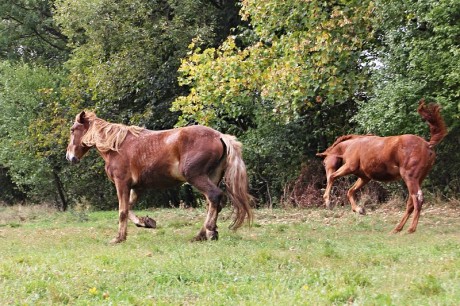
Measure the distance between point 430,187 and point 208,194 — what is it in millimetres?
10709

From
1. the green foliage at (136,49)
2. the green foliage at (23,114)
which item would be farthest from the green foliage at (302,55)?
the green foliage at (23,114)

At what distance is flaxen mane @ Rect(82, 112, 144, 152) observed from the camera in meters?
12.0

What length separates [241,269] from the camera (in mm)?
7633

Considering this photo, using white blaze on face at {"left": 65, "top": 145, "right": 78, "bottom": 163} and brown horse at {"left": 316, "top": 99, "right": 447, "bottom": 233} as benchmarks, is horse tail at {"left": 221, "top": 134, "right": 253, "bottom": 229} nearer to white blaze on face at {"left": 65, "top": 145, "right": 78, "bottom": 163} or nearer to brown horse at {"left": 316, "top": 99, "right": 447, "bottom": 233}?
brown horse at {"left": 316, "top": 99, "right": 447, "bottom": 233}

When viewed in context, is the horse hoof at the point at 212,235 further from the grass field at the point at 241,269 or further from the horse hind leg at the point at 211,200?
the grass field at the point at 241,269

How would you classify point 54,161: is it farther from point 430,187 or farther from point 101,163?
point 430,187

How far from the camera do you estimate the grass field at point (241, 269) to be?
19.8 ft

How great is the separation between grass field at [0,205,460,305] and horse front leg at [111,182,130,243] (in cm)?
29

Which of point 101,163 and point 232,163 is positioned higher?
point 232,163

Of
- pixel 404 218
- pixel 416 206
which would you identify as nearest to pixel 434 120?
pixel 416 206

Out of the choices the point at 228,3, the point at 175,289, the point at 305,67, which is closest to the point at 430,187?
the point at 305,67

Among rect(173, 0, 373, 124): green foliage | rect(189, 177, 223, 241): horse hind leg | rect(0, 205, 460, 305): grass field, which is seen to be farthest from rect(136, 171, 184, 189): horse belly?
rect(173, 0, 373, 124): green foliage

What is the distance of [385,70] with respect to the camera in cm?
1848

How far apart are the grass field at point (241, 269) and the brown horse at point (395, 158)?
0.95 m
